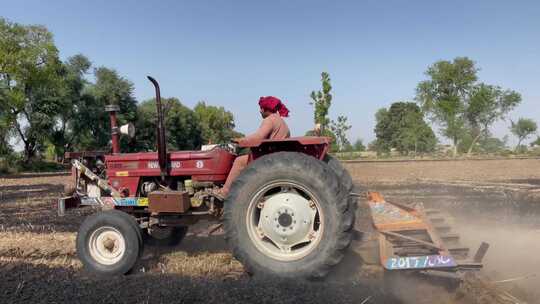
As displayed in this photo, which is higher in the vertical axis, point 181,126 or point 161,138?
point 181,126

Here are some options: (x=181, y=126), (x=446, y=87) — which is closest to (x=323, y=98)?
(x=181, y=126)

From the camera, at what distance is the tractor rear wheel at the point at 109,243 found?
173 inches

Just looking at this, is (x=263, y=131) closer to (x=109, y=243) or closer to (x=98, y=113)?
(x=109, y=243)

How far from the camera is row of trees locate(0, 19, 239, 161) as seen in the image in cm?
3075

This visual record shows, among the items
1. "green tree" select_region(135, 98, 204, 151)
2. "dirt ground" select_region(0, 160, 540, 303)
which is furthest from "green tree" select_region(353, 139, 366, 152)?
"dirt ground" select_region(0, 160, 540, 303)

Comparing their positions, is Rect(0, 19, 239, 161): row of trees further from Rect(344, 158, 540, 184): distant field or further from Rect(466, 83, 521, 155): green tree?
Rect(466, 83, 521, 155): green tree

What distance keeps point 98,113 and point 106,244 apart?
36399mm

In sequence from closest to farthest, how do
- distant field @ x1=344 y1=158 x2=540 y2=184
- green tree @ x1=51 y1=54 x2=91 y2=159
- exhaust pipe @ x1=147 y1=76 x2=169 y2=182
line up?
exhaust pipe @ x1=147 y1=76 x2=169 y2=182, distant field @ x1=344 y1=158 x2=540 y2=184, green tree @ x1=51 y1=54 x2=91 y2=159

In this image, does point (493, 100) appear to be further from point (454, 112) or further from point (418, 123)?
point (418, 123)

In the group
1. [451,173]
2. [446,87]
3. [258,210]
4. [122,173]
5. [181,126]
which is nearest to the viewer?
[258,210]

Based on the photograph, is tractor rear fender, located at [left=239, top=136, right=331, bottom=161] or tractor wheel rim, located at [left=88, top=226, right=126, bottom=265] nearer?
tractor rear fender, located at [left=239, top=136, right=331, bottom=161]

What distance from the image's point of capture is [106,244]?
4.52 metres

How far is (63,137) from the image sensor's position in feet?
120

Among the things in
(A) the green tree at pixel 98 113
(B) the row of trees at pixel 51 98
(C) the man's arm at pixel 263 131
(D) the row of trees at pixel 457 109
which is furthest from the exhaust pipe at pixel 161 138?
(D) the row of trees at pixel 457 109
